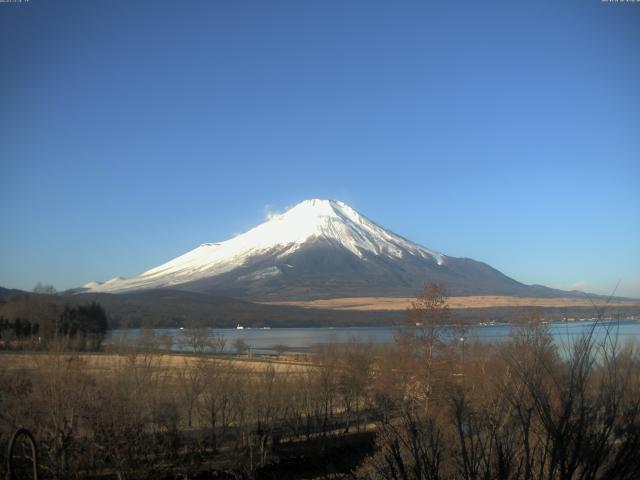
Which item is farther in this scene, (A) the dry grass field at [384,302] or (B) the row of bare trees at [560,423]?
(A) the dry grass field at [384,302]

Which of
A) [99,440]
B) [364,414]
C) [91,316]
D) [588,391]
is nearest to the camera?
[588,391]

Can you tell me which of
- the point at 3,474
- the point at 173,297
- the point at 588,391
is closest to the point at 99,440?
the point at 3,474

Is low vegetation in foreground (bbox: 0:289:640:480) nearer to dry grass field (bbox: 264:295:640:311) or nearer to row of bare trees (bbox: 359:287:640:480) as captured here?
row of bare trees (bbox: 359:287:640:480)

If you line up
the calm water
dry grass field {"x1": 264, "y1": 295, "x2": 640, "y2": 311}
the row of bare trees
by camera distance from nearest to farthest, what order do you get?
the row of bare trees, the calm water, dry grass field {"x1": 264, "y1": 295, "x2": 640, "y2": 311}

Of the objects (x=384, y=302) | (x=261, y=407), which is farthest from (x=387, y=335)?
(x=384, y=302)

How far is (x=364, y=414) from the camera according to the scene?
34.0 m

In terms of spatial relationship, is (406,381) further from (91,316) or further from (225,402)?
(91,316)

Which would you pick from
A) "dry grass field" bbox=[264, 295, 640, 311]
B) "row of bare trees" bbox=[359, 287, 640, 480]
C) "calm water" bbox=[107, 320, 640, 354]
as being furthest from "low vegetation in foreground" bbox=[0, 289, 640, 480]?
"dry grass field" bbox=[264, 295, 640, 311]

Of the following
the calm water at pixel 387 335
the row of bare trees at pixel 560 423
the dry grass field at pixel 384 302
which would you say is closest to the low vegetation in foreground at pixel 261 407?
the row of bare trees at pixel 560 423

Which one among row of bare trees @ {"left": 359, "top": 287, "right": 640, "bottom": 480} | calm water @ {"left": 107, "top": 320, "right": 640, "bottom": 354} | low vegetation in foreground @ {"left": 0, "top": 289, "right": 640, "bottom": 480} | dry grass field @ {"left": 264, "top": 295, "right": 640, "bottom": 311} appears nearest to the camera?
row of bare trees @ {"left": 359, "top": 287, "right": 640, "bottom": 480}

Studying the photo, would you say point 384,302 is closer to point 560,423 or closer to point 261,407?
point 261,407

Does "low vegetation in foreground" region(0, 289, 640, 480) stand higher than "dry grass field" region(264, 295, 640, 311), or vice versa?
"dry grass field" region(264, 295, 640, 311)

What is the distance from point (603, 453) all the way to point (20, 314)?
67.5 m

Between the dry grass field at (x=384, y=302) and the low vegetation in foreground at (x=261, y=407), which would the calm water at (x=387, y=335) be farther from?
the dry grass field at (x=384, y=302)
